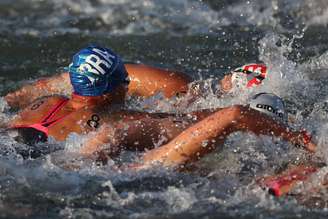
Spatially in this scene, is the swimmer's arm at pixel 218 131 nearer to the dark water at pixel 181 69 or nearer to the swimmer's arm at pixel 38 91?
the dark water at pixel 181 69

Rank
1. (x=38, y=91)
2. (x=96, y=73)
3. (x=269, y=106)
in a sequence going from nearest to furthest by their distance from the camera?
(x=269, y=106)
(x=96, y=73)
(x=38, y=91)

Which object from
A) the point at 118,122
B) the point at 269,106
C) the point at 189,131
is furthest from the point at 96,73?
the point at 269,106

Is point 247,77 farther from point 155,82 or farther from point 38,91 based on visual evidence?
point 38,91

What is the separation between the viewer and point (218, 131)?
631 centimetres

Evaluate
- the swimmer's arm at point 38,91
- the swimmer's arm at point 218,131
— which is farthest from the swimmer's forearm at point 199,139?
the swimmer's arm at point 38,91

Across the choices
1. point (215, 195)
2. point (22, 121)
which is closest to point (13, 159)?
point (22, 121)

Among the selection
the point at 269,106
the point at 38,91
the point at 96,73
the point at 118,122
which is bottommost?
the point at 118,122

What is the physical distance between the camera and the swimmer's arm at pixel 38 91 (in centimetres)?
825

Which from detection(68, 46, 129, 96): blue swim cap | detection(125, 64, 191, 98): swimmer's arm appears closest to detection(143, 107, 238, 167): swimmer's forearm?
detection(68, 46, 129, 96): blue swim cap

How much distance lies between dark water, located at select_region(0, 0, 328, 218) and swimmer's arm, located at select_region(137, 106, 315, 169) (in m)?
0.18

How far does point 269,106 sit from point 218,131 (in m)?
0.64

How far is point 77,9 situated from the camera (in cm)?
1295

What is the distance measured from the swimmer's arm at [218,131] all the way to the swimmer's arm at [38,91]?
2210 millimetres

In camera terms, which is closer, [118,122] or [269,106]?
[269,106]
